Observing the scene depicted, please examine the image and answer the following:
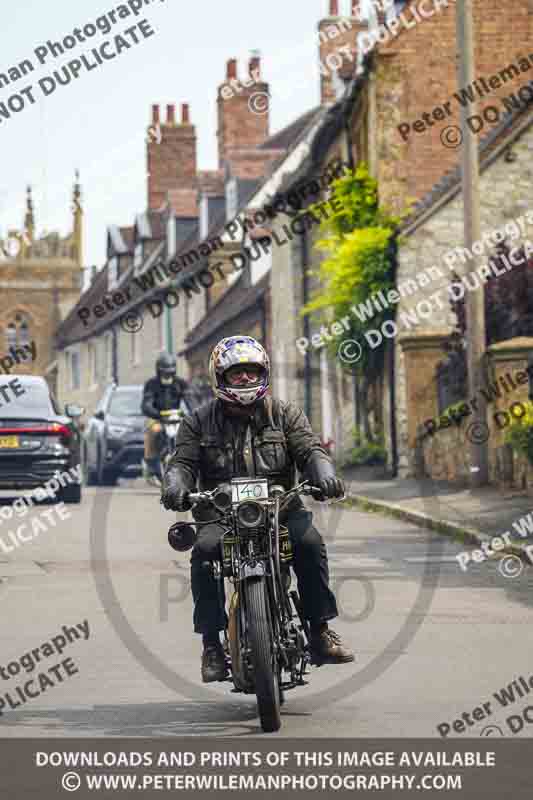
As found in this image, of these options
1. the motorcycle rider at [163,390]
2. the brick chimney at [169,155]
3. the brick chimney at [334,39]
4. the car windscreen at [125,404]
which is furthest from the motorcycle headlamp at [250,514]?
the brick chimney at [169,155]

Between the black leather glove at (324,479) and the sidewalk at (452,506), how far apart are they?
6486 millimetres

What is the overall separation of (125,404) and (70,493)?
27.1 feet

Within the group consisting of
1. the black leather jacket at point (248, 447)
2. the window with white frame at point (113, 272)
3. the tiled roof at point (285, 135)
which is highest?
the tiled roof at point (285, 135)

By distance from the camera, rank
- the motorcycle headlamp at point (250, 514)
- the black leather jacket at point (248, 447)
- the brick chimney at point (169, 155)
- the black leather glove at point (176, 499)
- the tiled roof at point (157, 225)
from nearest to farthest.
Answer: the motorcycle headlamp at point (250, 514) < the black leather glove at point (176, 499) < the black leather jacket at point (248, 447) < the brick chimney at point (169, 155) < the tiled roof at point (157, 225)

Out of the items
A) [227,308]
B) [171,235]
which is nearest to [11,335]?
[171,235]

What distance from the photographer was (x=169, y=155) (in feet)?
214

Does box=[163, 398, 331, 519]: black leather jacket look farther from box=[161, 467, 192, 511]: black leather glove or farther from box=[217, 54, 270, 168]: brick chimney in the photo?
box=[217, 54, 270, 168]: brick chimney

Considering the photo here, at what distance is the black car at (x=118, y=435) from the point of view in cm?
2992

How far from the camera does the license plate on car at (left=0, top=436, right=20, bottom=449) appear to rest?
2202 cm

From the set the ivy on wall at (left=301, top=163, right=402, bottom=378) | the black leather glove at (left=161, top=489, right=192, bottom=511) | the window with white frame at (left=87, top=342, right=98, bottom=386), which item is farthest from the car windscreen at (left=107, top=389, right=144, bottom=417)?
the window with white frame at (left=87, top=342, right=98, bottom=386)

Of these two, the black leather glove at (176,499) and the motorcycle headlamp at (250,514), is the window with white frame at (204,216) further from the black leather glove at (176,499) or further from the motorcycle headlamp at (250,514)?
the motorcycle headlamp at (250,514)

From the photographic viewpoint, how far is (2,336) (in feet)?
350
